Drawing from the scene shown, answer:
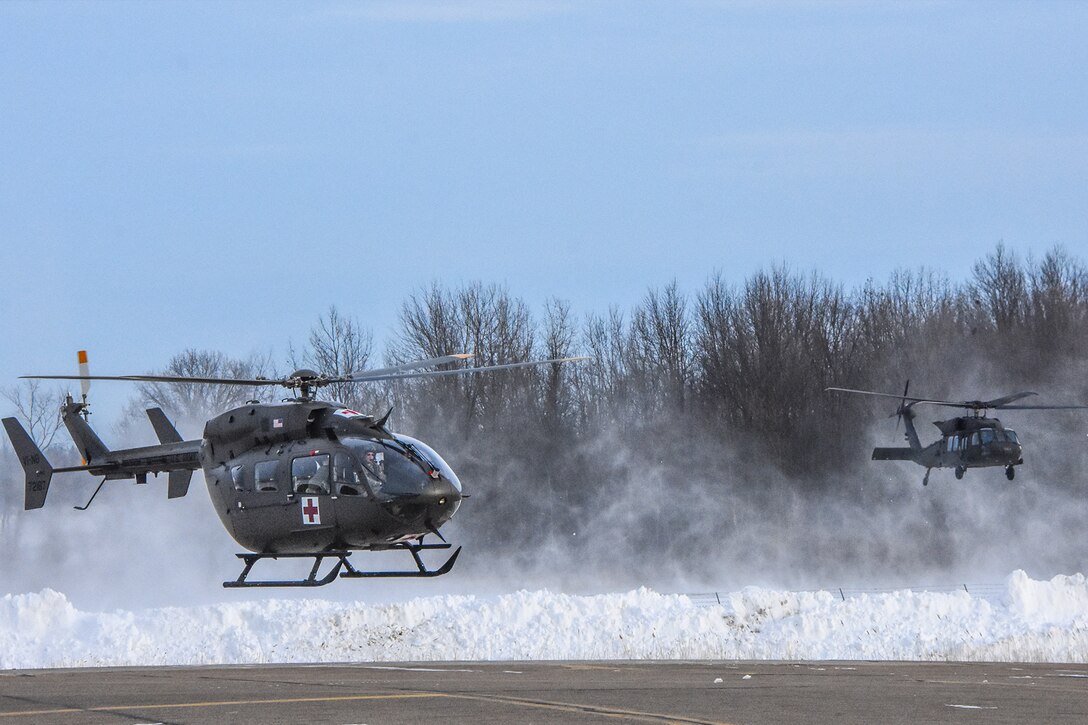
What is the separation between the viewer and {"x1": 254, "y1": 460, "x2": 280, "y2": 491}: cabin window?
65.7 ft

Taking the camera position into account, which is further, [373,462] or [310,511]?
[310,511]

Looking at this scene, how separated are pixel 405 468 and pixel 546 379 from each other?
41.2 m

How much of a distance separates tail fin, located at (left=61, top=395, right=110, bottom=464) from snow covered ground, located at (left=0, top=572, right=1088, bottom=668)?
5.77m

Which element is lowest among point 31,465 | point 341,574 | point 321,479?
point 341,574

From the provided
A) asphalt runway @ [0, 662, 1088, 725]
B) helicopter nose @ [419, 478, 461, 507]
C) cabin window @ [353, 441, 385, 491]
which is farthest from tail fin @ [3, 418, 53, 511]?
helicopter nose @ [419, 478, 461, 507]

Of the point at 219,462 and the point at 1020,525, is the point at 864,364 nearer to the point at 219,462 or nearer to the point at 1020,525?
the point at 1020,525

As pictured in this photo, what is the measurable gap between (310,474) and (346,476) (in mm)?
652

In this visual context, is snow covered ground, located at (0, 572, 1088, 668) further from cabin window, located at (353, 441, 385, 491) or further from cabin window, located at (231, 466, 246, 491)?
cabin window, located at (353, 441, 385, 491)

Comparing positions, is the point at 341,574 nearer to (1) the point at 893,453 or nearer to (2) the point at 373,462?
(2) the point at 373,462

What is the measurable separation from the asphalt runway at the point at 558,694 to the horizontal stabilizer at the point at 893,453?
53.9ft

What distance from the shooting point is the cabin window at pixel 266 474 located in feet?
65.7

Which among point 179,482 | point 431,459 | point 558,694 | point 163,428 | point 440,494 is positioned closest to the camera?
point 558,694

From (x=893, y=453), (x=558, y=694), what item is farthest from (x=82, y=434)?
(x=893, y=453)

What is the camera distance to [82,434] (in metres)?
24.6
